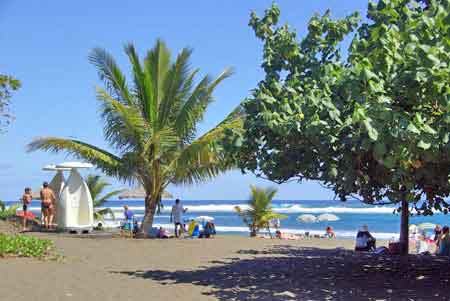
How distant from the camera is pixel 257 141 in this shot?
8.53 metres

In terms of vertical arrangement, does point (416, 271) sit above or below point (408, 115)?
below

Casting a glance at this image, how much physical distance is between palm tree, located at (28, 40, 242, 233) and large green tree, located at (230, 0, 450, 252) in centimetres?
755

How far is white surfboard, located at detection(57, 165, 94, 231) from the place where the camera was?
1775cm

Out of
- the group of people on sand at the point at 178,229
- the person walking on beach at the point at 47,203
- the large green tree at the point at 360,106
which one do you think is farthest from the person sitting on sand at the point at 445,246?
the person walking on beach at the point at 47,203

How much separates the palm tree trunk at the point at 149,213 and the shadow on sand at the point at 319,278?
5.73m

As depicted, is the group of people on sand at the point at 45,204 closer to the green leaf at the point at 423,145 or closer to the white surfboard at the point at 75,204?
the white surfboard at the point at 75,204

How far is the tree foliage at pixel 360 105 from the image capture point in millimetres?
6168

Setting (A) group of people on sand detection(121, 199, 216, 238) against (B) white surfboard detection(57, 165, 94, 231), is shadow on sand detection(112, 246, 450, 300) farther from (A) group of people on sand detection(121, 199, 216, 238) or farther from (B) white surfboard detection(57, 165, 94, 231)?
(B) white surfboard detection(57, 165, 94, 231)

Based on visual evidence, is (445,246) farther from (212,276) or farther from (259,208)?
(259,208)

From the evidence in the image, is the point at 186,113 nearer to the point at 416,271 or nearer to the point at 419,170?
the point at 416,271

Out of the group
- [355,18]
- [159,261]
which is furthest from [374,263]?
[355,18]

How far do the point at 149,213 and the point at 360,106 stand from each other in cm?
1217

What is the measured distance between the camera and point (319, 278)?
9.38 m

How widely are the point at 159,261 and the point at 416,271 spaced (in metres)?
5.09
